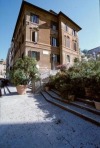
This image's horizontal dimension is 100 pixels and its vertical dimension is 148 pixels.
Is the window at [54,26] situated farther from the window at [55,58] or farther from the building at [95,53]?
the building at [95,53]

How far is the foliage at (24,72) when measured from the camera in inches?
390

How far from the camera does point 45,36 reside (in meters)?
19.1

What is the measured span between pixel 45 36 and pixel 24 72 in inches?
424

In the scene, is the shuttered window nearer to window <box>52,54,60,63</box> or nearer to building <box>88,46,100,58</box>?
window <box>52,54,60,63</box>

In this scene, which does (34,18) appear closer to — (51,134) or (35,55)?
(35,55)

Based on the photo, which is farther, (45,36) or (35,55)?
(45,36)

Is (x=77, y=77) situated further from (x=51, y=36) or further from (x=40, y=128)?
(x=51, y=36)

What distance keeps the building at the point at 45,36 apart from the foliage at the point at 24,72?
6579mm

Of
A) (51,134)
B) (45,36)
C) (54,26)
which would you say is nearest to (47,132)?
(51,134)

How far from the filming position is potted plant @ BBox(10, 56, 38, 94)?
984 centimetres

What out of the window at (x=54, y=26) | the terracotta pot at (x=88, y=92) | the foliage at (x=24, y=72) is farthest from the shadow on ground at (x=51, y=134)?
the window at (x=54, y=26)

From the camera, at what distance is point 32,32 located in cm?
1770

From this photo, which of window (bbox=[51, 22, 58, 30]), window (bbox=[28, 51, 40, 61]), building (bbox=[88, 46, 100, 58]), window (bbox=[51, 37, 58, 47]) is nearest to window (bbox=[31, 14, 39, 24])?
window (bbox=[51, 22, 58, 30])

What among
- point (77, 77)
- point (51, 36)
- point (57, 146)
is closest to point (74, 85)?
point (77, 77)
